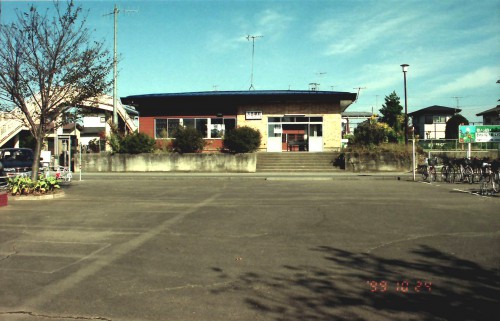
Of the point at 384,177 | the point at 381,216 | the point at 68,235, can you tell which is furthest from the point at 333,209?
the point at 384,177

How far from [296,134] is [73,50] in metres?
20.7

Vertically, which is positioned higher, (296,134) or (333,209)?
(296,134)

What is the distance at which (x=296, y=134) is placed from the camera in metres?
31.3

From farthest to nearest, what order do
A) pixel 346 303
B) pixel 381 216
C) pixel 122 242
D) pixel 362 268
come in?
pixel 381 216
pixel 122 242
pixel 362 268
pixel 346 303

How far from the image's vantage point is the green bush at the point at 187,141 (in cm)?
2544

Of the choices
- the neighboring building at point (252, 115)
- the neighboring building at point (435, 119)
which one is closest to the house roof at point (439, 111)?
the neighboring building at point (435, 119)

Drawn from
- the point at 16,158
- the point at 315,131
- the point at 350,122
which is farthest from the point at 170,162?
the point at 350,122

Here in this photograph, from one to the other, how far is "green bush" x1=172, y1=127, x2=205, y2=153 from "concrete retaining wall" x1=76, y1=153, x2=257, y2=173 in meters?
0.88

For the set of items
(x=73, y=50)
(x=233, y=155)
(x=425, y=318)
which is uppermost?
(x=73, y=50)

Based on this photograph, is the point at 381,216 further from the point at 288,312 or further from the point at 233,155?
the point at 233,155

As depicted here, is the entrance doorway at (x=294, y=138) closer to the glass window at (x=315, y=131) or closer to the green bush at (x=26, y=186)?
the glass window at (x=315, y=131)

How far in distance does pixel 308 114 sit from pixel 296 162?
5652 millimetres

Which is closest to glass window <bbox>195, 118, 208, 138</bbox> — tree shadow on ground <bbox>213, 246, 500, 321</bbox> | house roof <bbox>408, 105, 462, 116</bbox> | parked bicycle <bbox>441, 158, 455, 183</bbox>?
parked bicycle <bbox>441, 158, 455, 183</bbox>

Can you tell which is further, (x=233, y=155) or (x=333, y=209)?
(x=233, y=155)
